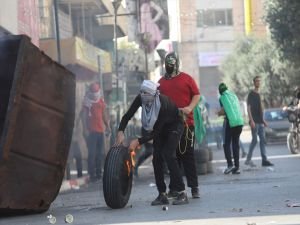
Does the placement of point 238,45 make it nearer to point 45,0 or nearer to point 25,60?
point 45,0

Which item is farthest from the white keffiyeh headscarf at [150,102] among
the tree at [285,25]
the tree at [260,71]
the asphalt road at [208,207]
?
the tree at [260,71]

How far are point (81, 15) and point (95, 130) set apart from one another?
37.5ft

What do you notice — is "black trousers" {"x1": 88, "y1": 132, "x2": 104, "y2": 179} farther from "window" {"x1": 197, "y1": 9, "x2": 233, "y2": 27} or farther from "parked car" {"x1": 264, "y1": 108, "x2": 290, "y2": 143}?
"window" {"x1": 197, "y1": 9, "x2": 233, "y2": 27}

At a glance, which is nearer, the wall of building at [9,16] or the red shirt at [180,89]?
the red shirt at [180,89]

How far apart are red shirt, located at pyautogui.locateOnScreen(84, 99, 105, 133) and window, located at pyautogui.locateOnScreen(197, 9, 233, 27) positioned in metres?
60.0

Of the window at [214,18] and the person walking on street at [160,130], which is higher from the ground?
the window at [214,18]

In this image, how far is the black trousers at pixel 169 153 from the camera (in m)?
9.28

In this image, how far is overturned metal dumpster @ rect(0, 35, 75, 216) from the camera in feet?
27.3

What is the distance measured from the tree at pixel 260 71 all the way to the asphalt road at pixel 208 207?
102 ft

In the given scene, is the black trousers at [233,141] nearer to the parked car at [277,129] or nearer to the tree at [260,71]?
the parked car at [277,129]

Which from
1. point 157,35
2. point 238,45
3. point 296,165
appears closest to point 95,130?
point 296,165

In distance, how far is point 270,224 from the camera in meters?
7.18

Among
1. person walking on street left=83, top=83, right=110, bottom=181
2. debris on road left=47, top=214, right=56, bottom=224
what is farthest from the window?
debris on road left=47, top=214, right=56, bottom=224

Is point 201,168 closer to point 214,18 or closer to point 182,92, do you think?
point 182,92
